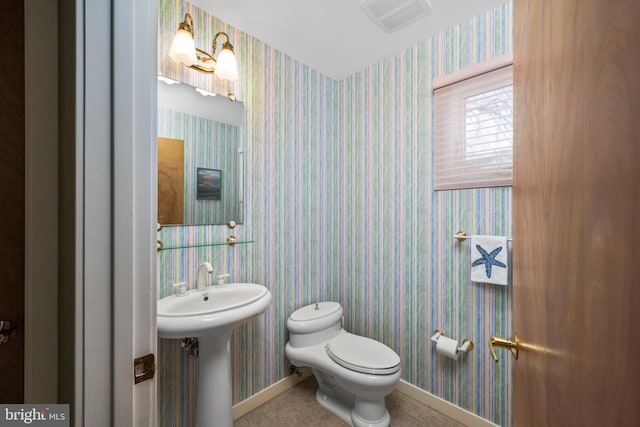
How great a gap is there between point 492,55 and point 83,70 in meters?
1.83

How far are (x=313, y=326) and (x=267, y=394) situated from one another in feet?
1.80

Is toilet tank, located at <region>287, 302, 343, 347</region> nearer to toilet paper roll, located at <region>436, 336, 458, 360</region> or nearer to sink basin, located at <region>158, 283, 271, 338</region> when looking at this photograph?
sink basin, located at <region>158, 283, 271, 338</region>

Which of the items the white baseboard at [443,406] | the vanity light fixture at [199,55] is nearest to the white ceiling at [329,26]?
the vanity light fixture at [199,55]

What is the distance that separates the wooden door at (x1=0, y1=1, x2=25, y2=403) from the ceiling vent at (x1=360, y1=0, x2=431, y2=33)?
1.45 metres

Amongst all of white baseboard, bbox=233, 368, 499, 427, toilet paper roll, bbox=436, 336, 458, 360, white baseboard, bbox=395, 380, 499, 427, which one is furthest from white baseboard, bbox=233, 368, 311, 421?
toilet paper roll, bbox=436, 336, 458, 360

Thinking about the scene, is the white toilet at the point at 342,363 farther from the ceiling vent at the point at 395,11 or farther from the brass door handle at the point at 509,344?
the ceiling vent at the point at 395,11

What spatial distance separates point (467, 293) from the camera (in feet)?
5.26

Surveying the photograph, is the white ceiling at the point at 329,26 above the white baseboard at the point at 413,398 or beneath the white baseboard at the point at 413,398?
above

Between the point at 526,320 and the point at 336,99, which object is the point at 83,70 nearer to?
the point at 526,320

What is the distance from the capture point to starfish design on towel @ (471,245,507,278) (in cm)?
144

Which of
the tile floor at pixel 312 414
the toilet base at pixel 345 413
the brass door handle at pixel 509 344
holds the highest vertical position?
the brass door handle at pixel 509 344

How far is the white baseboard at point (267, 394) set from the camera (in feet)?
5.40

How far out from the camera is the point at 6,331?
2.45 feet

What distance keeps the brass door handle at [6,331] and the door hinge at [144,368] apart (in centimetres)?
51
